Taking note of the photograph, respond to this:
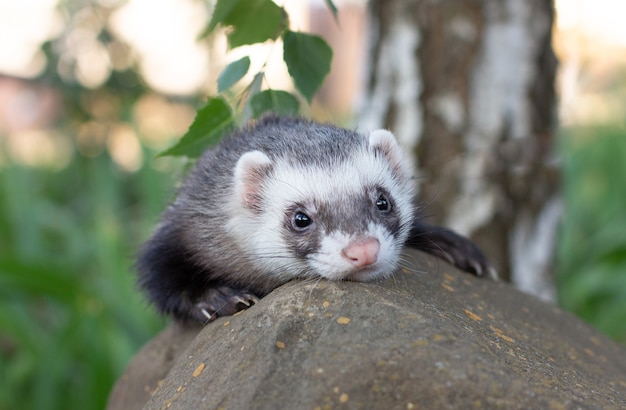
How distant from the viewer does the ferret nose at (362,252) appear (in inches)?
68.7

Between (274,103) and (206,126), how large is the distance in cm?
29

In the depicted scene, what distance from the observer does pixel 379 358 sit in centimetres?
145

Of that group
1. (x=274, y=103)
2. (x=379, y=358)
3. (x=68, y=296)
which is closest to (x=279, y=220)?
(x=274, y=103)

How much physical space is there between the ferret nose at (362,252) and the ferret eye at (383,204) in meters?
0.26

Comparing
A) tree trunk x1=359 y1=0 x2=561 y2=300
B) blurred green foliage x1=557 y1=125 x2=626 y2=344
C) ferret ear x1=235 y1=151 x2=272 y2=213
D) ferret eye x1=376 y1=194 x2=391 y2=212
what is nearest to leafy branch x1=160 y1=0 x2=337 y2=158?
ferret ear x1=235 y1=151 x2=272 y2=213

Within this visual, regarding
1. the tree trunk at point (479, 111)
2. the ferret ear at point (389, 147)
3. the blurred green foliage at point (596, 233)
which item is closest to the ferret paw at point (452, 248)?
the ferret ear at point (389, 147)

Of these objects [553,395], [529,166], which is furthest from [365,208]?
[529,166]

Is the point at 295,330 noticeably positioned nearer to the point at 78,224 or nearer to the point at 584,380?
the point at 584,380

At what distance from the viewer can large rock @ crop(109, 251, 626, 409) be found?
140cm

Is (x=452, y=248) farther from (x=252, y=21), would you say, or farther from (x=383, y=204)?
(x=252, y=21)

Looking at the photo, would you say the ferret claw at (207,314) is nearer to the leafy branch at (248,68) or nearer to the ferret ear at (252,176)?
the ferret ear at (252,176)

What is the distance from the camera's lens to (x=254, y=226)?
2133mm

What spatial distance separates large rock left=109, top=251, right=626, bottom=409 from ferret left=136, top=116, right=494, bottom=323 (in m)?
0.11

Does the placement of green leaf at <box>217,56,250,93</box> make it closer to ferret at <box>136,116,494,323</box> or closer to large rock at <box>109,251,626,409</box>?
ferret at <box>136,116,494,323</box>
